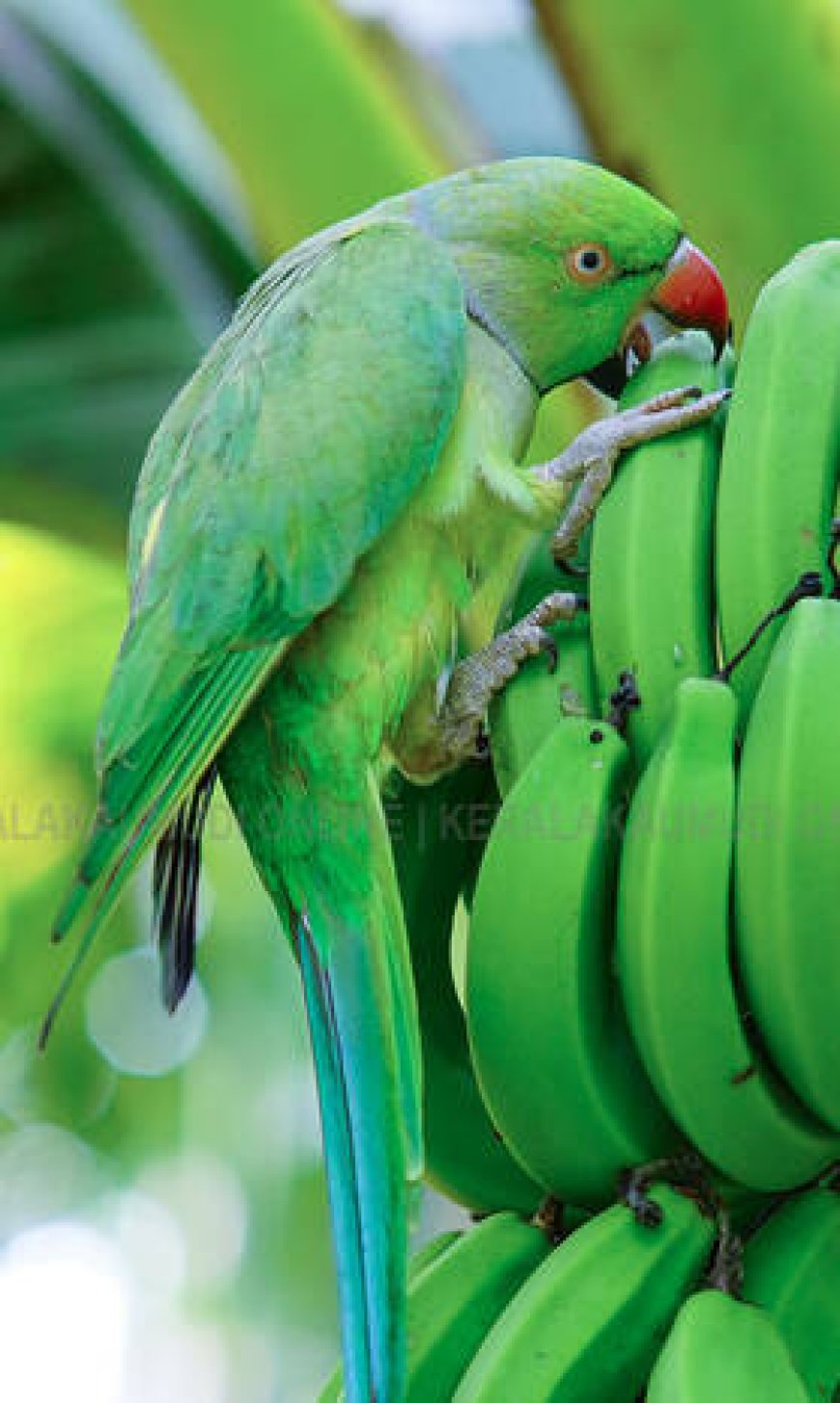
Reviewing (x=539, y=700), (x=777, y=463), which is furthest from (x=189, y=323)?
(x=777, y=463)

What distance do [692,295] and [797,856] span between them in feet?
2.63

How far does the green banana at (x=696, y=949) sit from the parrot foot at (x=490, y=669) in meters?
0.22

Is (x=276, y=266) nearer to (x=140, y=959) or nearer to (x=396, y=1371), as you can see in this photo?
(x=396, y=1371)

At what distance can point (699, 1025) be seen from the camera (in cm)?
122

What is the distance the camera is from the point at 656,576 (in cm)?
135

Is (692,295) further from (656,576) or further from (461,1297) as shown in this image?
(461,1297)

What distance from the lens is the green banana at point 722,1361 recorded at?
109 cm

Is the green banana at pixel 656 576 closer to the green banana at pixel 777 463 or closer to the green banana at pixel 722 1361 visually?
the green banana at pixel 777 463

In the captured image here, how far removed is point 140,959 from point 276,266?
10.5 ft

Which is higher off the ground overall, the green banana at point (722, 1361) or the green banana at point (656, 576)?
the green banana at point (656, 576)

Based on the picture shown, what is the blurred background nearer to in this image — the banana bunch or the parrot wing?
the banana bunch

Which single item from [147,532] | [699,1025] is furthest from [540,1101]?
[147,532]

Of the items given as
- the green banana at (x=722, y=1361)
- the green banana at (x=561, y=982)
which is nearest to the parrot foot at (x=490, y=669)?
the green banana at (x=561, y=982)

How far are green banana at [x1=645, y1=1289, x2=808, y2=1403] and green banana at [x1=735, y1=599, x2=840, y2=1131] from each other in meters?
0.16
